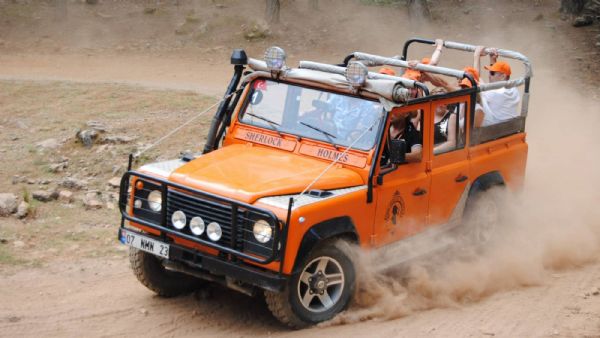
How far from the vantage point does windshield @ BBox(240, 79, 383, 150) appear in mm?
7664

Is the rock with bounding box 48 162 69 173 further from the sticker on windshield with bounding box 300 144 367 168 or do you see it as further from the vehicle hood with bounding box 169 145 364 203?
the sticker on windshield with bounding box 300 144 367 168

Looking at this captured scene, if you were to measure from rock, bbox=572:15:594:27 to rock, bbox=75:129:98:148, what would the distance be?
13491 mm

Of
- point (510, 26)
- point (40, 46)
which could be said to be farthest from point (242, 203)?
point (510, 26)

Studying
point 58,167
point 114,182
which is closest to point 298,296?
point 114,182

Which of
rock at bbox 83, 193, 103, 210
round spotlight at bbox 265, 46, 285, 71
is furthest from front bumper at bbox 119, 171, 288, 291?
rock at bbox 83, 193, 103, 210

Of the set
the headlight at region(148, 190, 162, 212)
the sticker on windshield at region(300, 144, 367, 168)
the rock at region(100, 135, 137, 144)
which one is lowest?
the rock at region(100, 135, 137, 144)

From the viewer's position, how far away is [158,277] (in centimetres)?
782

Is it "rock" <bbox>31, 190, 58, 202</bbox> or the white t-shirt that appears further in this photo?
"rock" <bbox>31, 190, 58, 202</bbox>

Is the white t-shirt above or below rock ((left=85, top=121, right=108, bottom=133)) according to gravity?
above

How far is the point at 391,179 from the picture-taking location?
7656mm

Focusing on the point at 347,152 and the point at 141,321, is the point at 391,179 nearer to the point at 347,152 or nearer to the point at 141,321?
the point at 347,152

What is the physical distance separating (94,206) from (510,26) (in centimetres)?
1542

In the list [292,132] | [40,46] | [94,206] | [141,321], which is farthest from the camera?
[40,46]

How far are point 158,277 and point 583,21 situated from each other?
55.3 feet
